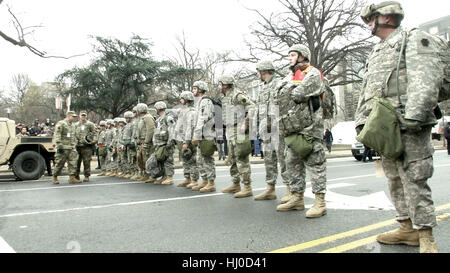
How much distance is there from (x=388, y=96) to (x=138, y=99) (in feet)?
82.7

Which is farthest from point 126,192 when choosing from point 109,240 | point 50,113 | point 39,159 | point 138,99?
point 50,113

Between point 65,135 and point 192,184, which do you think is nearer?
point 192,184

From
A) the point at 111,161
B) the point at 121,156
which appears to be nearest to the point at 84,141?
the point at 121,156

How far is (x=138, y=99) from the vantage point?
26.9m

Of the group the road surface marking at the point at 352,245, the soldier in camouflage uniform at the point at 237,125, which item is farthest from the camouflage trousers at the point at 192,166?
the road surface marking at the point at 352,245

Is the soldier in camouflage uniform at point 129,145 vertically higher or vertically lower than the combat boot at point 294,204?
higher

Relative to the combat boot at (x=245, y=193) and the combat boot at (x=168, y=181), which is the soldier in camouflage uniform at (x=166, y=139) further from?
the combat boot at (x=245, y=193)

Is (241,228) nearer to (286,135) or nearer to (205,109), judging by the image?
(286,135)

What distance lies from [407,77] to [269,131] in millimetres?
2967

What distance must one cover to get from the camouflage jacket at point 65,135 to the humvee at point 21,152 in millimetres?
1740

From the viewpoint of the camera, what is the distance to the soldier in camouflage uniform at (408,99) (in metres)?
2.77

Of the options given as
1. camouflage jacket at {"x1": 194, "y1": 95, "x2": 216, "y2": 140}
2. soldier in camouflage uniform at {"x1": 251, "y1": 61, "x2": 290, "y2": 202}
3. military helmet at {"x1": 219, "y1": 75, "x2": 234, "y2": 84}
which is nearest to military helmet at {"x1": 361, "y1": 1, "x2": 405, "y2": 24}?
soldier in camouflage uniform at {"x1": 251, "y1": 61, "x2": 290, "y2": 202}

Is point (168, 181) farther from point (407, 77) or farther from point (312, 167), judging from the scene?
point (407, 77)

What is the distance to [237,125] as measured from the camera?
20.8 ft
